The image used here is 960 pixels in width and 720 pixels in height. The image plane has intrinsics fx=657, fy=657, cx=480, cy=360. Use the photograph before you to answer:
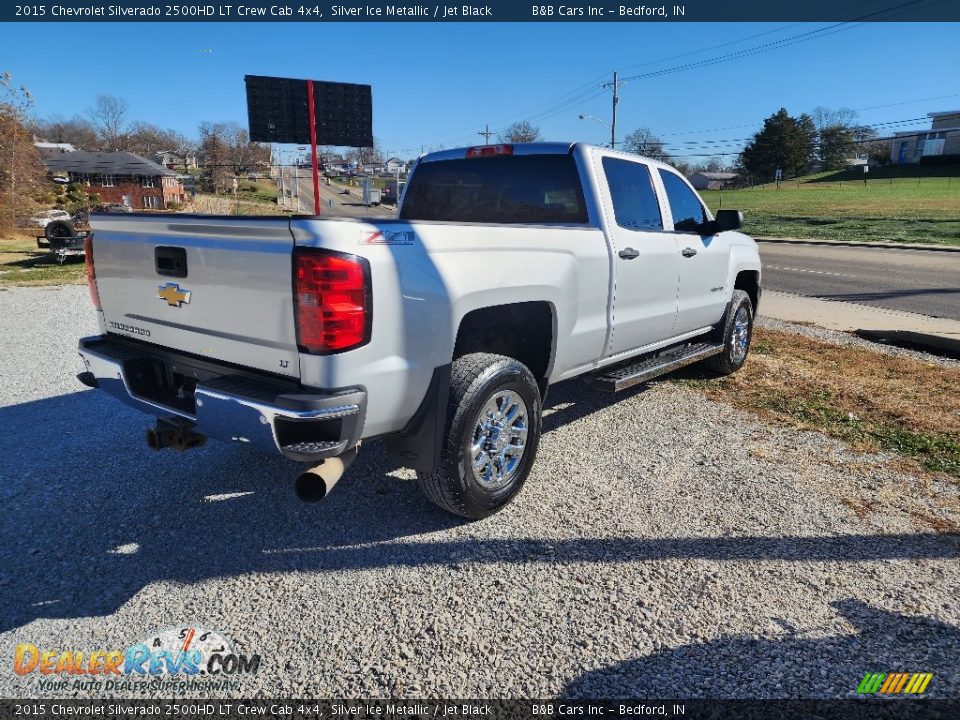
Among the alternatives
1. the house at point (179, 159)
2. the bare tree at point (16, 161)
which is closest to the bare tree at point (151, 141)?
the house at point (179, 159)

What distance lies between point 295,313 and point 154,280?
3.53ft

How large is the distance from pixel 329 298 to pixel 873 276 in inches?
618

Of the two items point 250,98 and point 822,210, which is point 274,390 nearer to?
point 250,98

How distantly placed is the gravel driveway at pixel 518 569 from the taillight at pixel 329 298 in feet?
3.80

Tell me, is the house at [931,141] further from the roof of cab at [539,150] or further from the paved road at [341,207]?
the roof of cab at [539,150]

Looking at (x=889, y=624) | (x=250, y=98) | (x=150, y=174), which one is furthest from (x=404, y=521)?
(x=150, y=174)

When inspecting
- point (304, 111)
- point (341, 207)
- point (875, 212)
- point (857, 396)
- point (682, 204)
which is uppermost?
point (304, 111)

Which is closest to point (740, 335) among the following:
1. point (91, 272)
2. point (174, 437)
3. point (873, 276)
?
point (174, 437)

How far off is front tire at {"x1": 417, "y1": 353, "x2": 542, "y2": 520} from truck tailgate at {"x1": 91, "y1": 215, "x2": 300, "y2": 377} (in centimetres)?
88

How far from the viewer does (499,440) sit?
11.9 feet

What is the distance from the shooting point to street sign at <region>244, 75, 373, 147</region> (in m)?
13.3

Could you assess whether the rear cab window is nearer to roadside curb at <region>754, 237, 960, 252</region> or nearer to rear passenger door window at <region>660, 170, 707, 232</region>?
rear passenger door window at <region>660, 170, 707, 232</region>

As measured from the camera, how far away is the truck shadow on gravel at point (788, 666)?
7.79 ft

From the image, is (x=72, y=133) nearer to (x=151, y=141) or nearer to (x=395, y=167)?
(x=151, y=141)
